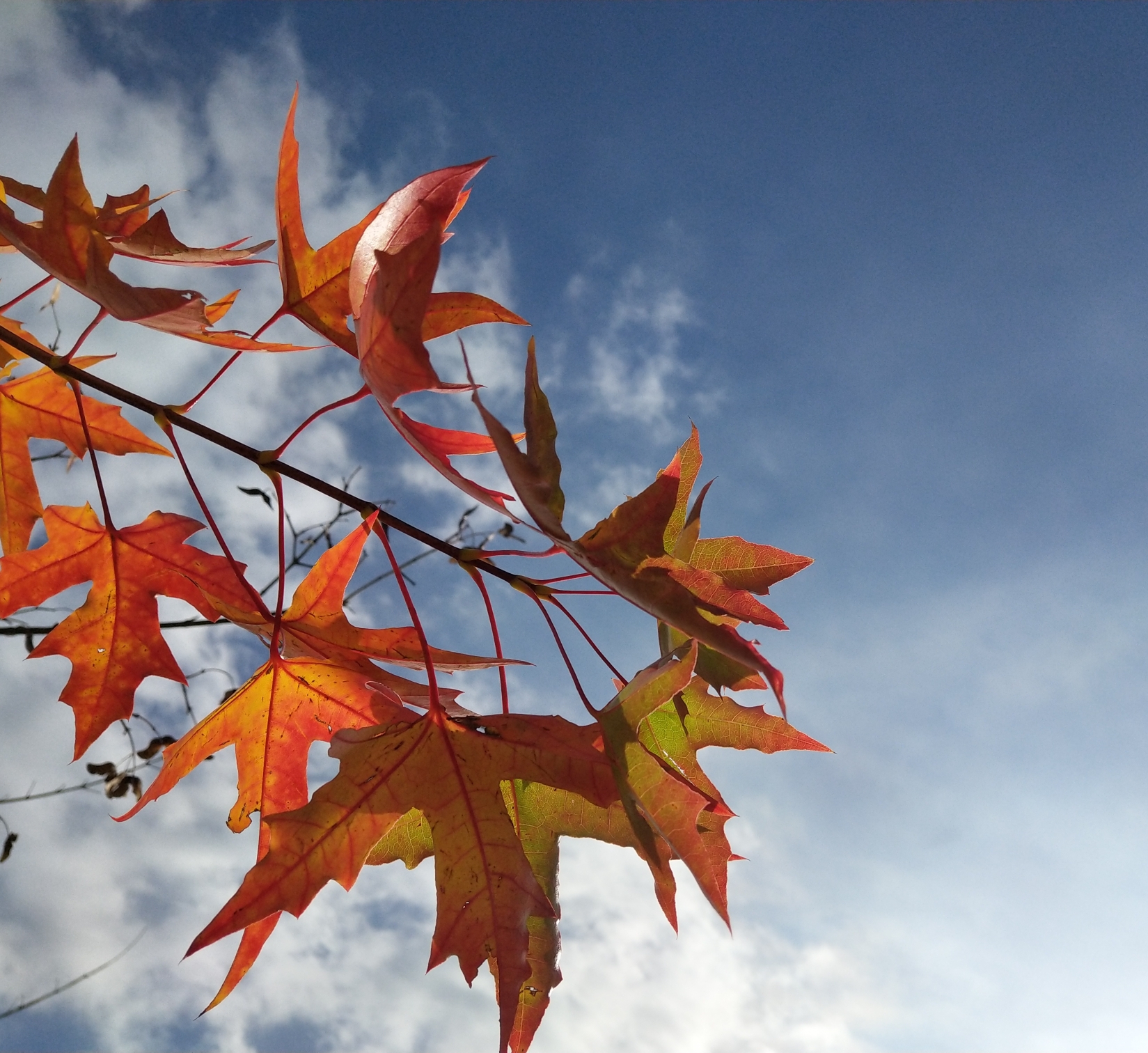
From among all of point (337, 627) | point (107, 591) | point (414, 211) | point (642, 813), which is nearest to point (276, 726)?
point (337, 627)

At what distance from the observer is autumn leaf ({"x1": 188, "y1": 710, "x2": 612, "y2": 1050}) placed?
0.62m

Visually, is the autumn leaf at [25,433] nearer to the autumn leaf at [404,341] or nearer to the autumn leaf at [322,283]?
the autumn leaf at [322,283]

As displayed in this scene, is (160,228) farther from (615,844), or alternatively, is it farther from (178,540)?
(615,844)

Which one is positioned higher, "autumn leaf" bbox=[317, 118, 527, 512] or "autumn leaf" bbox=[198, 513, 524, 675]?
"autumn leaf" bbox=[317, 118, 527, 512]

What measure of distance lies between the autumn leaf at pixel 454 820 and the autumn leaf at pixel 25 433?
0.58 meters

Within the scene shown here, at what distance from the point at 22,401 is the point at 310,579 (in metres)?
0.52

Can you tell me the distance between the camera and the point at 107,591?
0.84m

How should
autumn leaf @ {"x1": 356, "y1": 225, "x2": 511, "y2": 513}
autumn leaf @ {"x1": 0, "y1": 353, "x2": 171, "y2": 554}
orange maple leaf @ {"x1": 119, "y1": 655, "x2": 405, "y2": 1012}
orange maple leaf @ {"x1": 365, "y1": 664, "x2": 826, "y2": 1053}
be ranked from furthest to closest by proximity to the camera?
1. autumn leaf @ {"x1": 0, "y1": 353, "x2": 171, "y2": 554}
2. orange maple leaf @ {"x1": 119, "y1": 655, "x2": 405, "y2": 1012}
3. orange maple leaf @ {"x1": 365, "y1": 664, "x2": 826, "y2": 1053}
4. autumn leaf @ {"x1": 356, "y1": 225, "x2": 511, "y2": 513}

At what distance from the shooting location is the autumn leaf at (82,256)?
2.04ft

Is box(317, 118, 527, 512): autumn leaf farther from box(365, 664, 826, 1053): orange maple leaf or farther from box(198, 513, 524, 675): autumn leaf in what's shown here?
box(365, 664, 826, 1053): orange maple leaf

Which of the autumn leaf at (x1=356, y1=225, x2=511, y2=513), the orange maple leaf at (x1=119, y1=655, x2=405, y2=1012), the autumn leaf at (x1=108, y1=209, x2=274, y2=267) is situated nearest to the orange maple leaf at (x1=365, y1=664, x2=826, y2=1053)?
the orange maple leaf at (x1=119, y1=655, x2=405, y2=1012)

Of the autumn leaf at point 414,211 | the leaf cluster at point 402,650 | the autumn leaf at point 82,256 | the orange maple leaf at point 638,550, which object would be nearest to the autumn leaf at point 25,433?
the leaf cluster at point 402,650

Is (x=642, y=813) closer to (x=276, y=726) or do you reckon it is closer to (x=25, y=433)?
(x=276, y=726)

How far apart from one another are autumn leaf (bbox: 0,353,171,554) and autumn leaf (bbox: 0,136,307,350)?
0.35 metres
